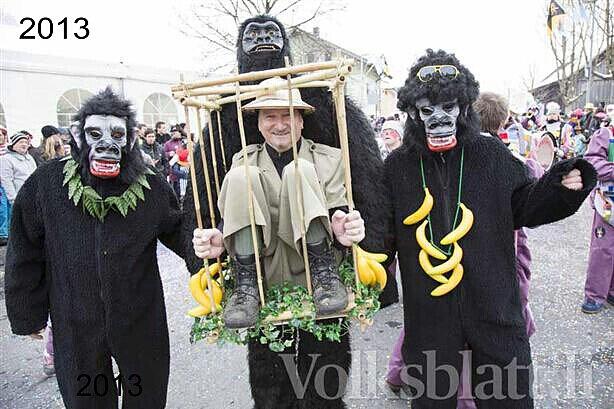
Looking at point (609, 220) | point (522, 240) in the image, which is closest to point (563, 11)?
point (609, 220)

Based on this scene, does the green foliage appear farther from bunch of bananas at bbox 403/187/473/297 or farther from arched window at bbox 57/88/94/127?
arched window at bbox 57/88/94/127

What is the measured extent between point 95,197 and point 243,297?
2.95 feet

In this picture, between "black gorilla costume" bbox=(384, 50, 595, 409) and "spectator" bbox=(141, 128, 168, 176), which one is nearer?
"black gorilla costume" bbox=(384, 50, 595, 409)

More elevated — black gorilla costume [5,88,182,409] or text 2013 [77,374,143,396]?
black gorilla costume [5,88,182,409]

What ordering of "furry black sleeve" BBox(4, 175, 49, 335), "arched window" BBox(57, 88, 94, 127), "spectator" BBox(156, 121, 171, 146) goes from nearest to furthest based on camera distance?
"furry black sleeve" BBox(4, 175, 49, 335) < "spectator" BBox(156, 121, 171, 146) < "arched window" BBox(57, 88, 94, 127)

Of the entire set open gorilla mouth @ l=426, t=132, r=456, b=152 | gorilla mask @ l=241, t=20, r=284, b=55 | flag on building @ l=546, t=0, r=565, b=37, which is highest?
flag on building @ l=546, t=0, r=565, b=37

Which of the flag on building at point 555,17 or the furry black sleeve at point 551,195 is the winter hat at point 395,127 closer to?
the furry black sleeve at point 551,195

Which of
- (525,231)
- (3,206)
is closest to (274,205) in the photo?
(525,231)

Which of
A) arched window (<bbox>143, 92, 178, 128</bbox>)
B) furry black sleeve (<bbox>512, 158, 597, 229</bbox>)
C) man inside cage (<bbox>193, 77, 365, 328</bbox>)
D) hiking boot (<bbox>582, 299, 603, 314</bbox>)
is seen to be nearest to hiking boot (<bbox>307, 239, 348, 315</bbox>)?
man inside cage (<bbox>193, 77, 365, 328</bbox>)

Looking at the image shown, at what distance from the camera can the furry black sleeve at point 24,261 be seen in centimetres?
213

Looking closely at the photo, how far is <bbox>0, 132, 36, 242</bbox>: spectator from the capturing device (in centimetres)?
589

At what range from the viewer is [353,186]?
6.44ft

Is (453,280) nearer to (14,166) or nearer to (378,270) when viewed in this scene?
(378,270)

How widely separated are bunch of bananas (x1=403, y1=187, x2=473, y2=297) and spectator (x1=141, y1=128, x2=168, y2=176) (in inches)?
275
